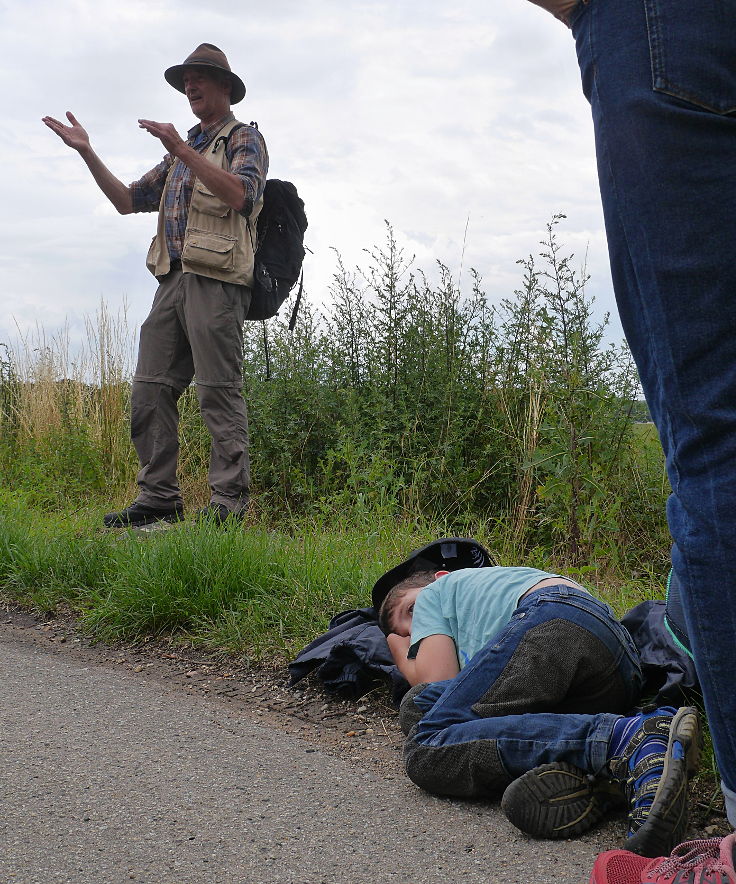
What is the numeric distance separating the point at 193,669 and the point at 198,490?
3902mm

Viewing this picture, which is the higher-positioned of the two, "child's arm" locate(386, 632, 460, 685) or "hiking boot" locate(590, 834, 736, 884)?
"child's arm" locate(386, 632, 460, 685)

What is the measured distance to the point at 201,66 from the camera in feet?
17.4

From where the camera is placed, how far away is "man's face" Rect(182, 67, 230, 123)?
538 cm

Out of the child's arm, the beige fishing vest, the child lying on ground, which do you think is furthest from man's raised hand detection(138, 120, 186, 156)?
the child's arm

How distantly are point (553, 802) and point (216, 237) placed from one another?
4003 millimetres

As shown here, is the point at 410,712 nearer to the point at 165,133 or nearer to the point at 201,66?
the point at 165,133

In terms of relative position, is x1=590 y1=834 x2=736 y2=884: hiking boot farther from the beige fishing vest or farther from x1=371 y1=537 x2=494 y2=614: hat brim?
the beige fishing vest

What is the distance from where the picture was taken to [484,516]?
612cm

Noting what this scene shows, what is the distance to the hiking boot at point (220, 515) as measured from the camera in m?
4.79

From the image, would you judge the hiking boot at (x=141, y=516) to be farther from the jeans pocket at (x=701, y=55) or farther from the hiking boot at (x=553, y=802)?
the jeans pocket at (x=701, y=55)

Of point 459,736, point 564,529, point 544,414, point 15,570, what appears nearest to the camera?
point 459,736

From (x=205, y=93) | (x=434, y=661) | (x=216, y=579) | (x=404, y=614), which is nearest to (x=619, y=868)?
(x=434, y=661)

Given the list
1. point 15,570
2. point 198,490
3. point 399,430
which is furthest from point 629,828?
point 198,490

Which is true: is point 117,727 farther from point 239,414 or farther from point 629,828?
point 239,414
